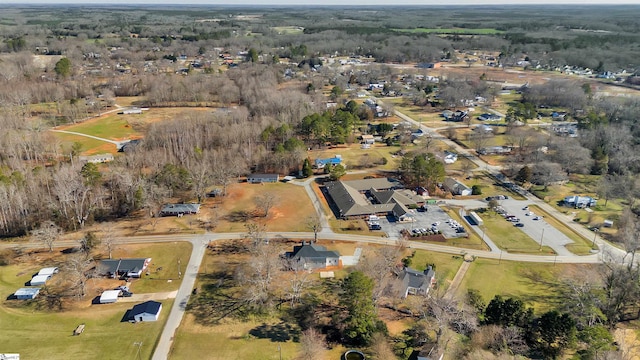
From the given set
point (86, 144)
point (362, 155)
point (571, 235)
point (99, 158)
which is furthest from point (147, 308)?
point (86, 144)

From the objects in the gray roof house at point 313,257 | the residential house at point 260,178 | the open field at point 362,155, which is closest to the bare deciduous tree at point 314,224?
the gray roof house at point 313,257

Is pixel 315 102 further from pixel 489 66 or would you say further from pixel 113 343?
pixel 489 66

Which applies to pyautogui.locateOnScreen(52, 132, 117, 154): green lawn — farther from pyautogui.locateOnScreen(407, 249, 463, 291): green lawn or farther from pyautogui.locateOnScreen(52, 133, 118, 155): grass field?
pyautogui.locateOnScreen(407, 249, 463, 291): green lawn

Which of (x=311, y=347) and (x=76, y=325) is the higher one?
(x=311, y=347)

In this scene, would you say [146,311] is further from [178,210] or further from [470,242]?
[470,242]

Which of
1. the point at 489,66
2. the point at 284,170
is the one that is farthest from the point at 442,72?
the point at 284,170

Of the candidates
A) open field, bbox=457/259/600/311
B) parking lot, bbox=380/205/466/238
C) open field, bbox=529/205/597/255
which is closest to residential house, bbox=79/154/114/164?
parking lot, bbox=380/205/466/238
